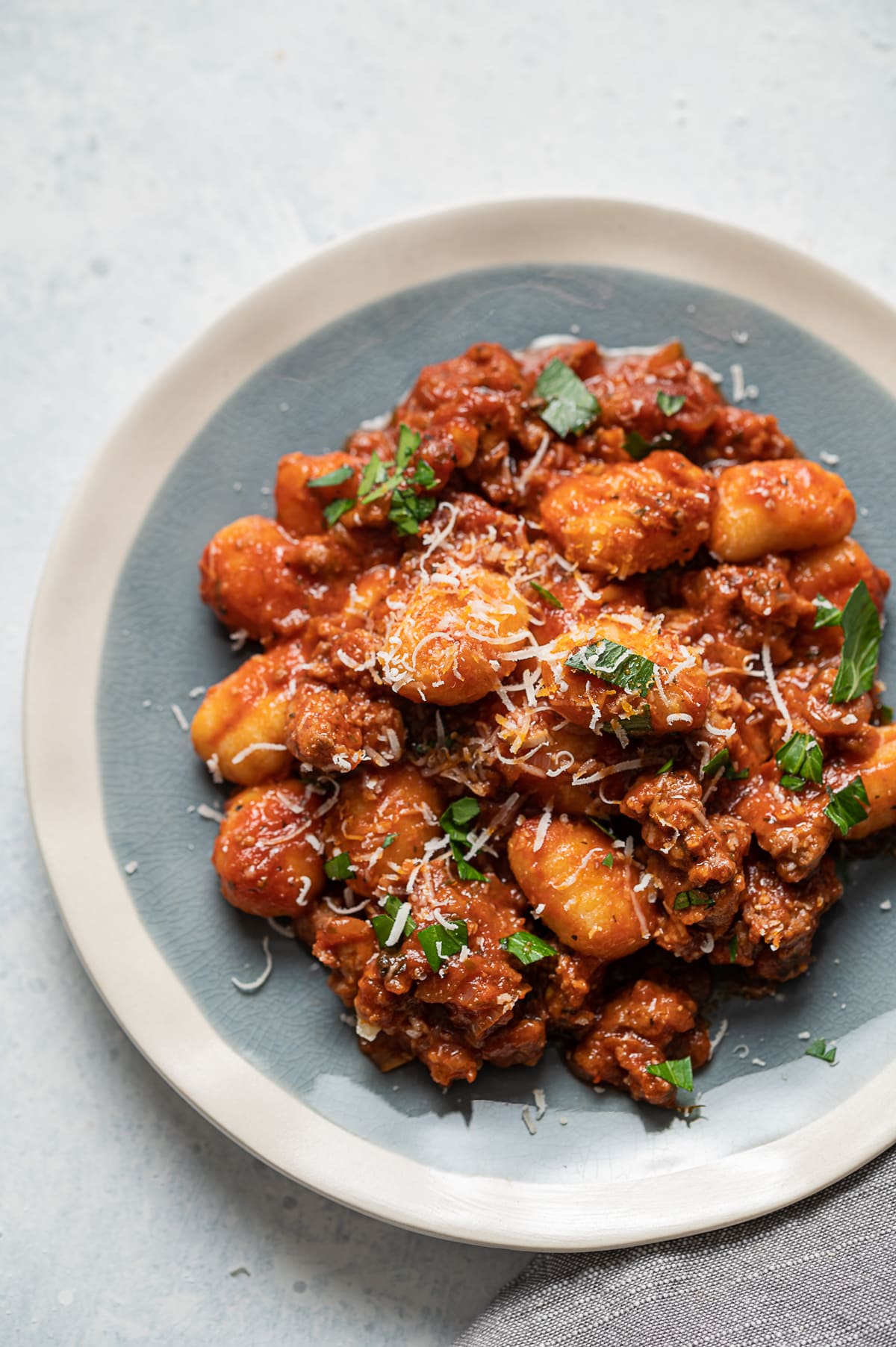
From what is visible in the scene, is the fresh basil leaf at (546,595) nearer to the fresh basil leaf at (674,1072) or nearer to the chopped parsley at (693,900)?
the chopped parsley at (693,900)

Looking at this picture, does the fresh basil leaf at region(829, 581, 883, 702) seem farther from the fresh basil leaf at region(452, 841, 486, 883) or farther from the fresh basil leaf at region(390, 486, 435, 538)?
the fresh basil leaf at region(390, 486, 435, 538)

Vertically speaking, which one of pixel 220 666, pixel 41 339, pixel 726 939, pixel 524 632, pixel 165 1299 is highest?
pixel 41 339

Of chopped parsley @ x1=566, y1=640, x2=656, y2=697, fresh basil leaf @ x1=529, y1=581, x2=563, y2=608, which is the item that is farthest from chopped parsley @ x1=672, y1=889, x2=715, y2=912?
fresh basil leaf @ x1=529, y1=581, x2=563, y2=608

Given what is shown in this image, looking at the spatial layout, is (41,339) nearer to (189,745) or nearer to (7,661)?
(7,661)

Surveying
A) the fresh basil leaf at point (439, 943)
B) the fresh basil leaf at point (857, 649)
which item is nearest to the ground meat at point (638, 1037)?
the fresh basil leaf at point (439, 943)

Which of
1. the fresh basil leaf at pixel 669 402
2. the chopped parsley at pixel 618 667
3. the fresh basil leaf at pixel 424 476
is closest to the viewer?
the chopped parsley at pixel 618 667

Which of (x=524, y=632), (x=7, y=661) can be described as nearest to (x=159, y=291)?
(x=7, y=661)
